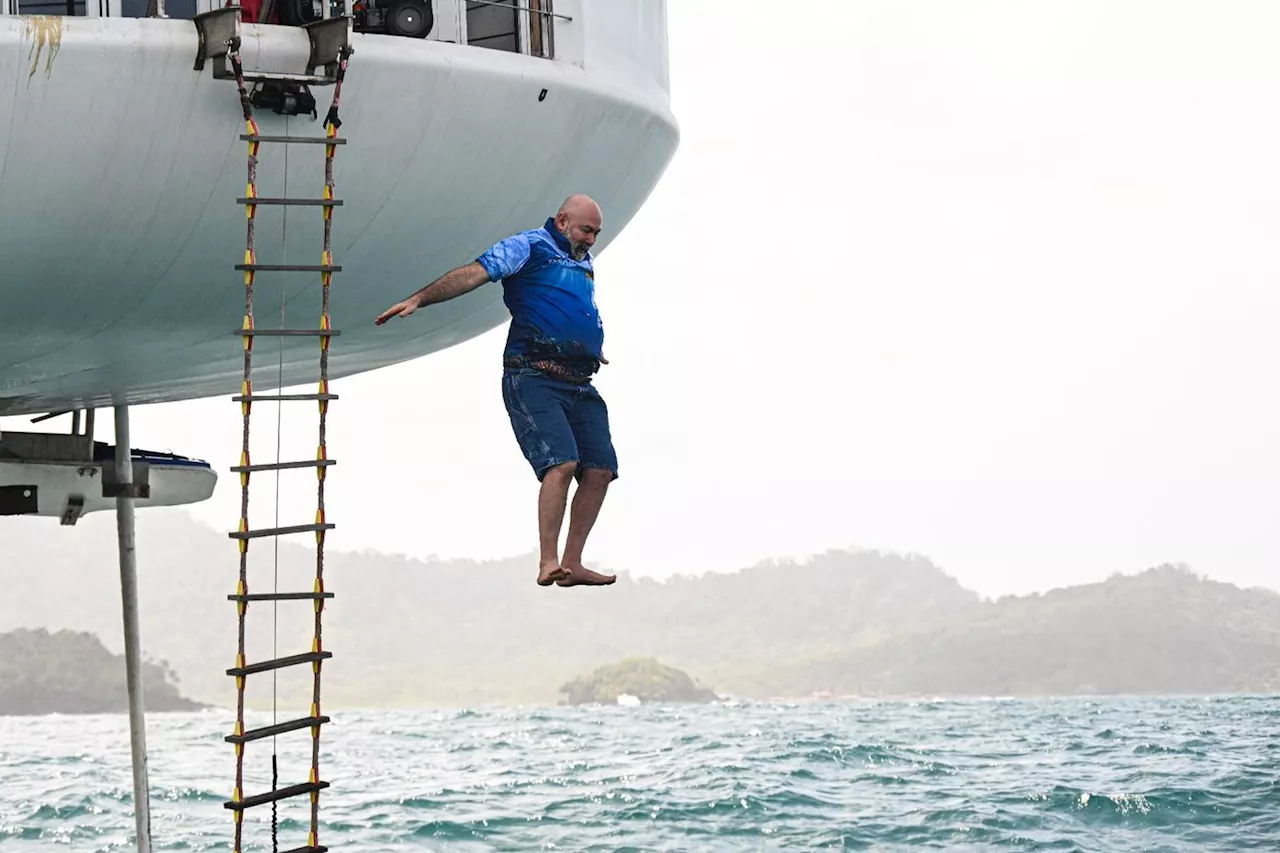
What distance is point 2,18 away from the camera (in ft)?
29.7

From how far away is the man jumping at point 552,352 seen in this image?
8.96 meters

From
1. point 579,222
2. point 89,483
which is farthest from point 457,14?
point 89,483

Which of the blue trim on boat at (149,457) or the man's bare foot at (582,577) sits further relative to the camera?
the blue trim on boat at (149,457)

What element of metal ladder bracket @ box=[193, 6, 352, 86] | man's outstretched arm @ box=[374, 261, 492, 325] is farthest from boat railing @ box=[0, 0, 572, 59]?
man's outstretched arm @ box=[374, 261, 492, 325]

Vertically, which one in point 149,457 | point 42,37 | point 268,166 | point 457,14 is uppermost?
point 457,14

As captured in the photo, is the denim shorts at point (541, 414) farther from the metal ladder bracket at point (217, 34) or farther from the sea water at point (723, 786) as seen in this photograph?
Answer: the sea water at point (723, 786)

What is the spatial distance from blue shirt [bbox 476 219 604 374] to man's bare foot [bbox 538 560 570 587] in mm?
864

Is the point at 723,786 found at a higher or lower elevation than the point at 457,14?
lower

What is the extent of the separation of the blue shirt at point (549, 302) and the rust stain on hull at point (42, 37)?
203 cm

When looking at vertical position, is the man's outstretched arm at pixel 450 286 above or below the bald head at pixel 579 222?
below

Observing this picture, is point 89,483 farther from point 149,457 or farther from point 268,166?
point 268,166

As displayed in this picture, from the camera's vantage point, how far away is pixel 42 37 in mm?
9062

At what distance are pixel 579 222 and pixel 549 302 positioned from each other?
1.18 feet

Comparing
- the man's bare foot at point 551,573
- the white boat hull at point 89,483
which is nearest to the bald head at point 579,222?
the man's bare foot at point 551,573
